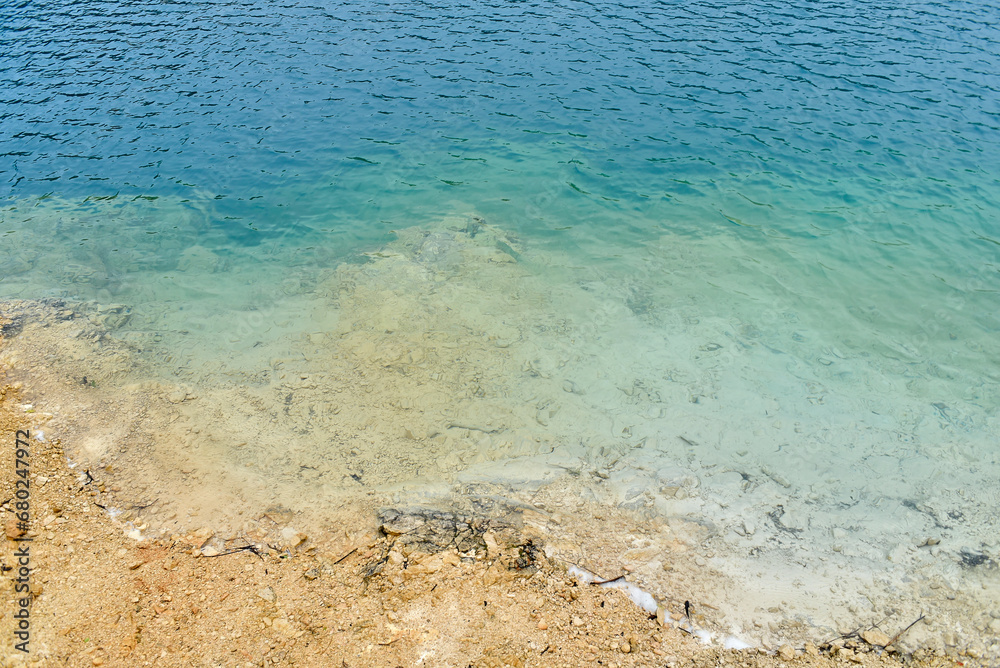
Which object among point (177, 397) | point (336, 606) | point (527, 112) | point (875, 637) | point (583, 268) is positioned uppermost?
point (527, 112)

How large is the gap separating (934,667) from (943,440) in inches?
155

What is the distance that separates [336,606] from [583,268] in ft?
26.7

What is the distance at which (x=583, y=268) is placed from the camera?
1213cm

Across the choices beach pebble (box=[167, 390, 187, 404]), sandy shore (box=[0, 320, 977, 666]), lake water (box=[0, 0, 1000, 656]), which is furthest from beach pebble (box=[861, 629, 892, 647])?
beach pebble (box=[167, 390, 187, 404])

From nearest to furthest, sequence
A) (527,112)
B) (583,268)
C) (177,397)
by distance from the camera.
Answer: (177,397) < (583,268) < (527,112)

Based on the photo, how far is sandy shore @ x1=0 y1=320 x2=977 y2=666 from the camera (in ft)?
18.6

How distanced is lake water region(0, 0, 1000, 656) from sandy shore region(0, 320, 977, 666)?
53 centimetres

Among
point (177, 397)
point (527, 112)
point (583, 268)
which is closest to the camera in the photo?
point (177, 397)

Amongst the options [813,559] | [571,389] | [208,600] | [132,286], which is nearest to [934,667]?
[813,559]

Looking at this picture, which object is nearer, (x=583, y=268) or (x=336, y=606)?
(x=336, y=606)

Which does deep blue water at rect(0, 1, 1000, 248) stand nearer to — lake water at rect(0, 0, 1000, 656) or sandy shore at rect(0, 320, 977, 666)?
lake water at rect(0, 0, 1000, 656)

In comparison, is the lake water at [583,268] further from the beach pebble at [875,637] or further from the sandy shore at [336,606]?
the sandy shore at [336,606]

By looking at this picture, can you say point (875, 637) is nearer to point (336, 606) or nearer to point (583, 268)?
point (336, 606)

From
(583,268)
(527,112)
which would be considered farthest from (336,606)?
(527,112)
